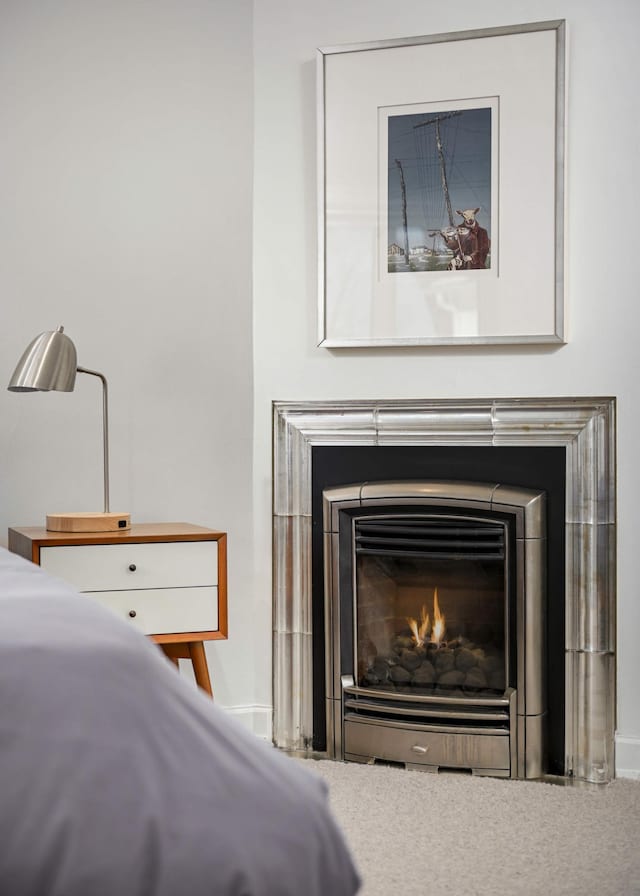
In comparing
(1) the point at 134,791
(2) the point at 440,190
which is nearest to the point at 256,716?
(2) the point at 440,190

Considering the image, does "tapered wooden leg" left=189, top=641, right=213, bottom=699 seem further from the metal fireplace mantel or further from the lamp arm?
the lamp arm

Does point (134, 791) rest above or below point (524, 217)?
below

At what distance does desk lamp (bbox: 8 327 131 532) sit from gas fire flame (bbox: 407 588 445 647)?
913 mm

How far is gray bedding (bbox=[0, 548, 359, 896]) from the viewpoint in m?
0.76

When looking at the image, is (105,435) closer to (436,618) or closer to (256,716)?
(256,716)

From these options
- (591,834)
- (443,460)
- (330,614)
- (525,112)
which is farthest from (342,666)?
(525,112)

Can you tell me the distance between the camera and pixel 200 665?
98.1 inches

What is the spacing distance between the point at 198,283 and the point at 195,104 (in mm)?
559

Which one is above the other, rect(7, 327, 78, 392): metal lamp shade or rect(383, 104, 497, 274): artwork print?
rect(383, 104, 497, 274): artwork print

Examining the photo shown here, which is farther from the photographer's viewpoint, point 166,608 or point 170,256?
point 170,256

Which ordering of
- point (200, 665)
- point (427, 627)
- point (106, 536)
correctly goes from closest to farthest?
1. point (106, 536)
2. point (200, 665)
3. point (427, 627)

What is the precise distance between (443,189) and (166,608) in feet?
4.70

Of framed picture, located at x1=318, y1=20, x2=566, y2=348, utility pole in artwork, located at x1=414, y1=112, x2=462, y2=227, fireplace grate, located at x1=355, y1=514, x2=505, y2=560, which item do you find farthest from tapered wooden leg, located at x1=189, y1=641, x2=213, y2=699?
utility pole in artwork, located at x1=414, y1=112, x2=462, y2=227

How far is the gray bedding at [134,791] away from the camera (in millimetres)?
762
